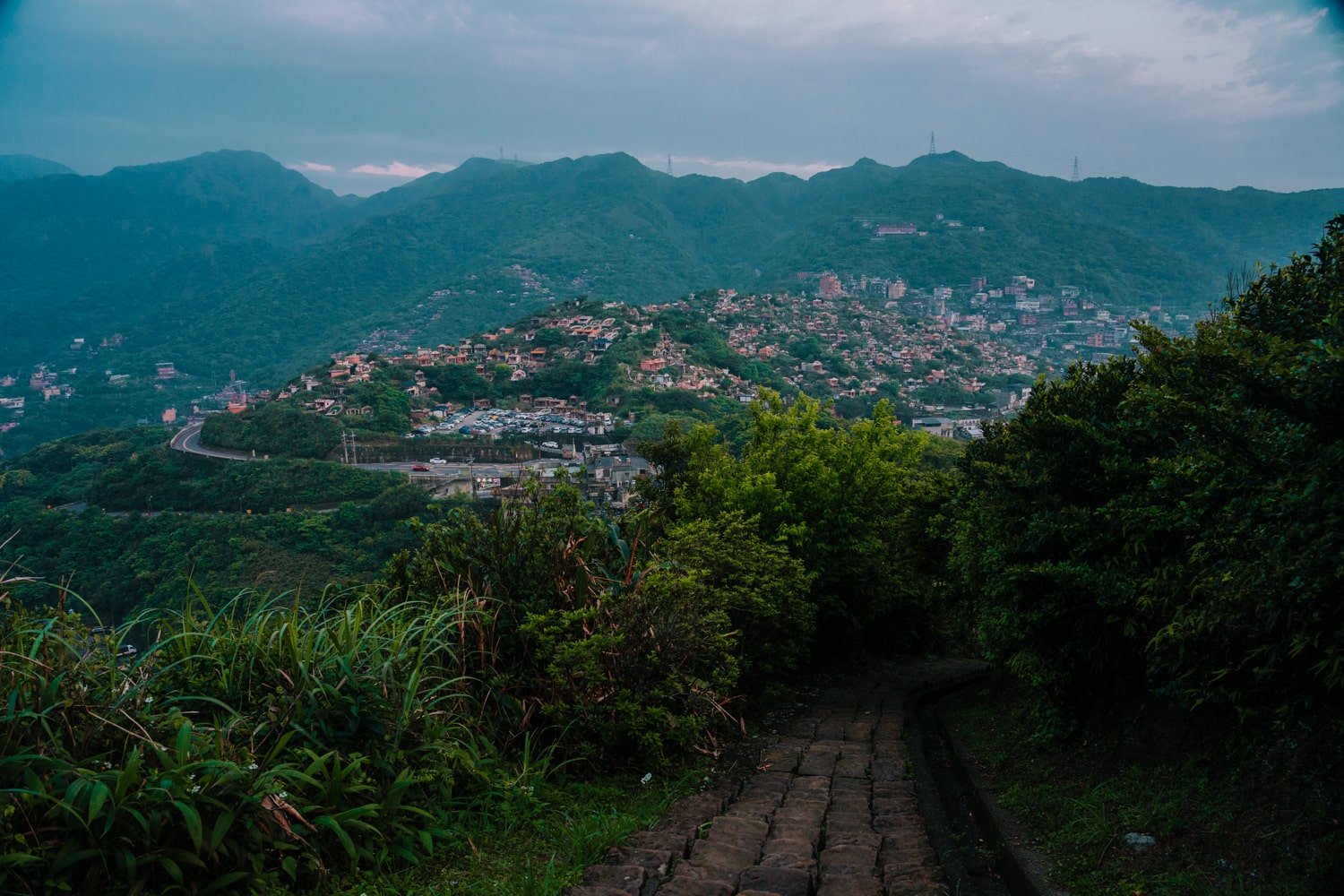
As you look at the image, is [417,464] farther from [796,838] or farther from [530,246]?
[530,246]

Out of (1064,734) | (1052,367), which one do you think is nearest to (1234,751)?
(1064,734)

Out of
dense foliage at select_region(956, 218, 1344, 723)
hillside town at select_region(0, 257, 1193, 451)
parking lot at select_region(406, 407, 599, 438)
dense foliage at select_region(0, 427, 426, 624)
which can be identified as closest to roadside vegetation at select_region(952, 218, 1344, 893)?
dense foliage at select_region(956, 218, 1344, 723)

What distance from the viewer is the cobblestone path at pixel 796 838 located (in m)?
2.84

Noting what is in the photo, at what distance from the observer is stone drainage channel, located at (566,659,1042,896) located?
2.86 meters

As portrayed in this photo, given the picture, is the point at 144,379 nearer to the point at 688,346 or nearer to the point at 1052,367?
the point at 688,346

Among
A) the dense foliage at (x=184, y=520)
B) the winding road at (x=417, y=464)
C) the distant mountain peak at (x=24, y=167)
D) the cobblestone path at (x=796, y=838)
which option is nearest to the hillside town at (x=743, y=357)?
the winding road at (x=417, y=464)

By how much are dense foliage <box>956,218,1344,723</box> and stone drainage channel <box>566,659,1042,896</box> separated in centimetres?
99

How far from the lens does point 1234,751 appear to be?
322cm

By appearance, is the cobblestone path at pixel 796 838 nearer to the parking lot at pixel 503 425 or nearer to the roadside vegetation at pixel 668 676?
the roadside vegetation at pixel 668 676

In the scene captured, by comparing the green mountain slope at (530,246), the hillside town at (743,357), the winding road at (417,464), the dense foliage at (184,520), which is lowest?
the dense foliage at (184,520)

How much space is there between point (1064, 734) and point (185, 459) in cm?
3625

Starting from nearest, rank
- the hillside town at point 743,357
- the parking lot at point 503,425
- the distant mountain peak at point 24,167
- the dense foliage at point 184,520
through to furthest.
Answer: the dense foliage at point 184,520 < the parking lot at point 503,425 < the hillside town at point 743,357 < the distant mountain peak at point 24,167

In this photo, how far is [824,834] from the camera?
3445 mm

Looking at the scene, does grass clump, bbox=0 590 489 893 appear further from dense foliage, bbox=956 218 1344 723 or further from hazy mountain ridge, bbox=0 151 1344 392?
hazy mountain ridge, bbox=0 151 1344 392
